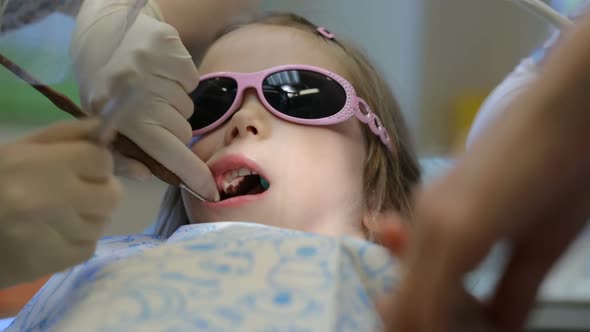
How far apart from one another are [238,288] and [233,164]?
35cm

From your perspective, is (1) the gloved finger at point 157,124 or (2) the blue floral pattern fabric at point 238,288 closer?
(2) the blue floral pattern fabric at point 238,288

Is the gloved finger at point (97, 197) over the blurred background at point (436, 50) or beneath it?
over

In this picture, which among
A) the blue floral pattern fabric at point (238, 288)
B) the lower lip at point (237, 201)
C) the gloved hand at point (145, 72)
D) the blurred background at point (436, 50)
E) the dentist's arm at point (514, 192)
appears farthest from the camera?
the blurred background at point (436, 50)

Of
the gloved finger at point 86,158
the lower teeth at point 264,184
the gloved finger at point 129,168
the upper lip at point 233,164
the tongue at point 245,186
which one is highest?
the gloved finger at point 86,158

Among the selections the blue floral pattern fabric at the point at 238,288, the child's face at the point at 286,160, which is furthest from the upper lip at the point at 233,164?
the blue floral pattern fabric at the point at 238,288

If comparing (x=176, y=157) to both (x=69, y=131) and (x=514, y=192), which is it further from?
(x=514, y=192)

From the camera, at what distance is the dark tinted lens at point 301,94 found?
100cm

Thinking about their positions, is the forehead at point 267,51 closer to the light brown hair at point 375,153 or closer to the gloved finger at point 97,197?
the light brown hair at point 375,153

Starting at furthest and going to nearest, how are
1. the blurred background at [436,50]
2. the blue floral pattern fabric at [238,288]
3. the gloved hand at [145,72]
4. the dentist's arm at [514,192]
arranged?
the blurred background at [436,50]
the gloved hand at [145,72]
the blue floral pattern fabric at [238,288]
the dentist's arm at [514,192]

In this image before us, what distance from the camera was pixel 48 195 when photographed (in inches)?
24.0

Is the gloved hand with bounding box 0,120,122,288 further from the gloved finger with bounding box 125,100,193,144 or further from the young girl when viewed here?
the gloved finger with bounding box 125,100,193,144

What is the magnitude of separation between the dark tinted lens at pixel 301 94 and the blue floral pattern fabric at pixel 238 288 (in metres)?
0.32

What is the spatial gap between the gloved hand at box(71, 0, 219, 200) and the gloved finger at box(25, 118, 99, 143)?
0.50 feet

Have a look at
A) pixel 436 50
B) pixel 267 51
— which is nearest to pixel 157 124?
pixel 267 51
